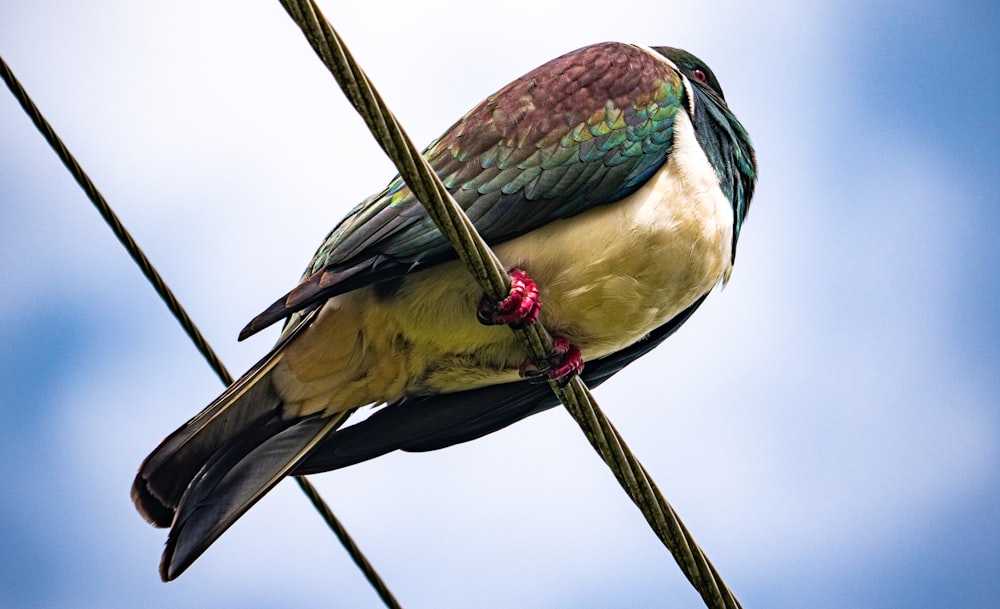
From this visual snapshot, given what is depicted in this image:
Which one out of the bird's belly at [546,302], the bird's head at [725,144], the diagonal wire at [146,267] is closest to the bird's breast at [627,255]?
the bird's belly at [546,302]

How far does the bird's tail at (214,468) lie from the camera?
11.6 feet

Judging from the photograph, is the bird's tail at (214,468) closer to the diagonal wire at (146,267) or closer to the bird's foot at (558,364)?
the diagonal wire at (146,267)

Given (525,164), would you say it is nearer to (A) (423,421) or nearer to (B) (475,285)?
(B) (475,285)

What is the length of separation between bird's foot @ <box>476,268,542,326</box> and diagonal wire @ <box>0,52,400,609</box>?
2.28ft

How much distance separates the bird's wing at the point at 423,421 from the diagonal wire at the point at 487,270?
757 millimetres

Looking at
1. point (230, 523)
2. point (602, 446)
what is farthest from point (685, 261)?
point (230, 523)

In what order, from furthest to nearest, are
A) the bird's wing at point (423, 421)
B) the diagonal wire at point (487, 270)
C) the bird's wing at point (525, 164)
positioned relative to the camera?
the bird's wing at point (423, 421), the bird's wing at point (525, 164), the diagonal wire at point (487, 270)

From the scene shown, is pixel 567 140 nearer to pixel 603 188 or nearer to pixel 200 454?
pixel 603 188

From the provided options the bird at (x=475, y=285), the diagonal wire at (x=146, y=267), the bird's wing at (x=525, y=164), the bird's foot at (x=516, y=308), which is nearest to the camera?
the diagonal wire at (x=146, y=267)

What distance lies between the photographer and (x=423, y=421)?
156 inches

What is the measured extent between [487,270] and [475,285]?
76 cm

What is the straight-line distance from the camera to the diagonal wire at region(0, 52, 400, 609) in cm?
278

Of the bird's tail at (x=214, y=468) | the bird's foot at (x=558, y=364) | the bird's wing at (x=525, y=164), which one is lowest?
the bird's foot at (x=558, y=364)

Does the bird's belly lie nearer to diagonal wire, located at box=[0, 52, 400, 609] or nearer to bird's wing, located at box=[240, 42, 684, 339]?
bird's wing, located at box=[240, 42, 684, 339]
